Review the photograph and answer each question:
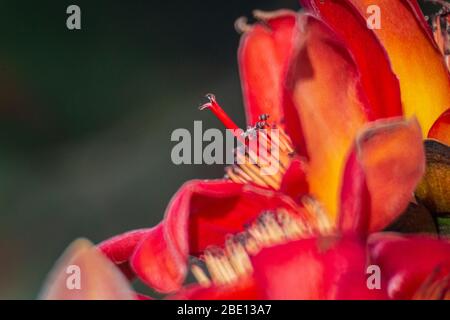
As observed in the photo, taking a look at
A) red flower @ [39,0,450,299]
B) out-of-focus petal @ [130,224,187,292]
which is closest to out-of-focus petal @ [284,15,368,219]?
red flower @ [39,0,450,299]

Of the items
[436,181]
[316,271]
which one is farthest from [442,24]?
[316,271]

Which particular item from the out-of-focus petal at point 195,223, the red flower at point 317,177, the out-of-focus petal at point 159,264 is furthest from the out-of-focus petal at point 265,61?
the out-of-focus petal at point 159,264

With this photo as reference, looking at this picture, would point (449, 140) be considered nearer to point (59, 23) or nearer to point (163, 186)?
point (163, 186)

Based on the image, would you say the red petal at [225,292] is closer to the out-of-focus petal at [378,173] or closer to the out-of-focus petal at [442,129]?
the out-of-focus petal at [378,173]

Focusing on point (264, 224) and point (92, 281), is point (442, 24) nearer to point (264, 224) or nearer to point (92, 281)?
point (264, 224)
